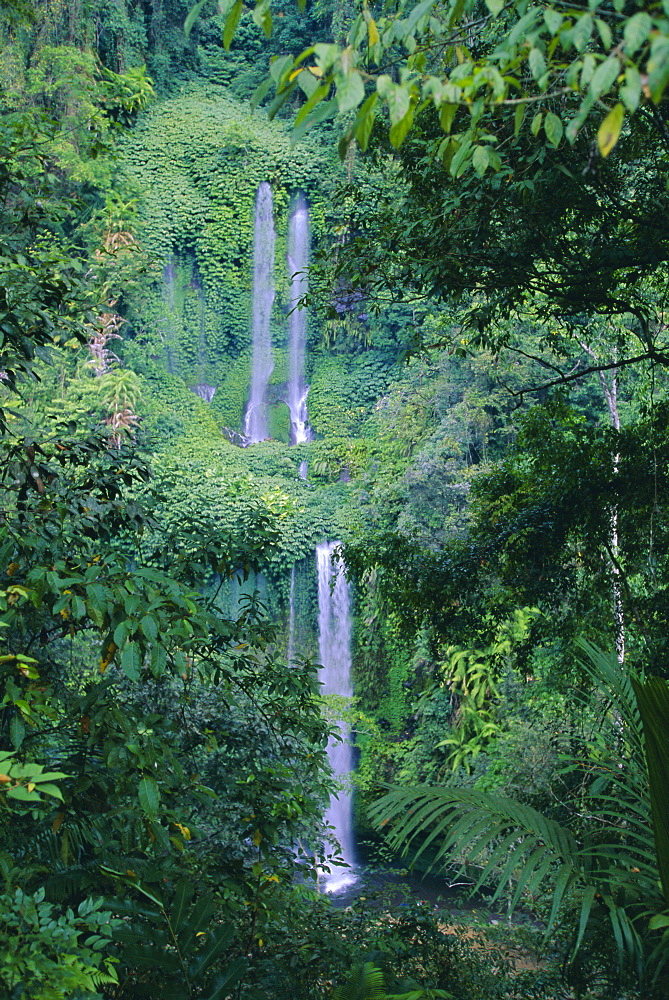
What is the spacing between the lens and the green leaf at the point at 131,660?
1826 millimetres

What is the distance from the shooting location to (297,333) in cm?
1440

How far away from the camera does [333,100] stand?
1.37 metres

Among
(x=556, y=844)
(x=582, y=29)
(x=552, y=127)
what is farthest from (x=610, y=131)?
(x=556, y=844)

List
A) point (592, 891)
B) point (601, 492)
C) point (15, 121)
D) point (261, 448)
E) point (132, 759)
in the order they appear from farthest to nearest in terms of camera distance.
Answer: point (261, 448)
point (601, 492)
point (15, 121)
point (132, 759)
point (592, 891)

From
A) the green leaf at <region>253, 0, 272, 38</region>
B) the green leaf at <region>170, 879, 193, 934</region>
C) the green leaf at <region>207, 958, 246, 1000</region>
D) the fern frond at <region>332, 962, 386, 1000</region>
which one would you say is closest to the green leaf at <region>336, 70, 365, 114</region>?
the green leaf at <region>253, 0, 272, 38</region>

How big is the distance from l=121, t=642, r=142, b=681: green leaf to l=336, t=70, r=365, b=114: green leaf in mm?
1299

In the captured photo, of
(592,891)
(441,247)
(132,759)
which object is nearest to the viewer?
(592,891)

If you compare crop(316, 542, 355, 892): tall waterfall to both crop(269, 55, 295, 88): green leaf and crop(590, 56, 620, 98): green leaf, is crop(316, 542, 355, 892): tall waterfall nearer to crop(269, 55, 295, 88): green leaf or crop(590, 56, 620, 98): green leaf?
crop(269, 55, 295, 88): green leaf

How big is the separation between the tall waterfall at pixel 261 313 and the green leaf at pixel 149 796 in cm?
1244

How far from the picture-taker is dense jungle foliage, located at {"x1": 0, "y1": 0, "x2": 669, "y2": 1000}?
1711 mm

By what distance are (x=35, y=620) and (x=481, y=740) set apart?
7604 mm

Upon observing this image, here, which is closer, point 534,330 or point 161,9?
point 534,330

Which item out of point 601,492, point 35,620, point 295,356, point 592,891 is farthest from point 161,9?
point 592,891

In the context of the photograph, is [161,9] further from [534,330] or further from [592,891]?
[592,891]
